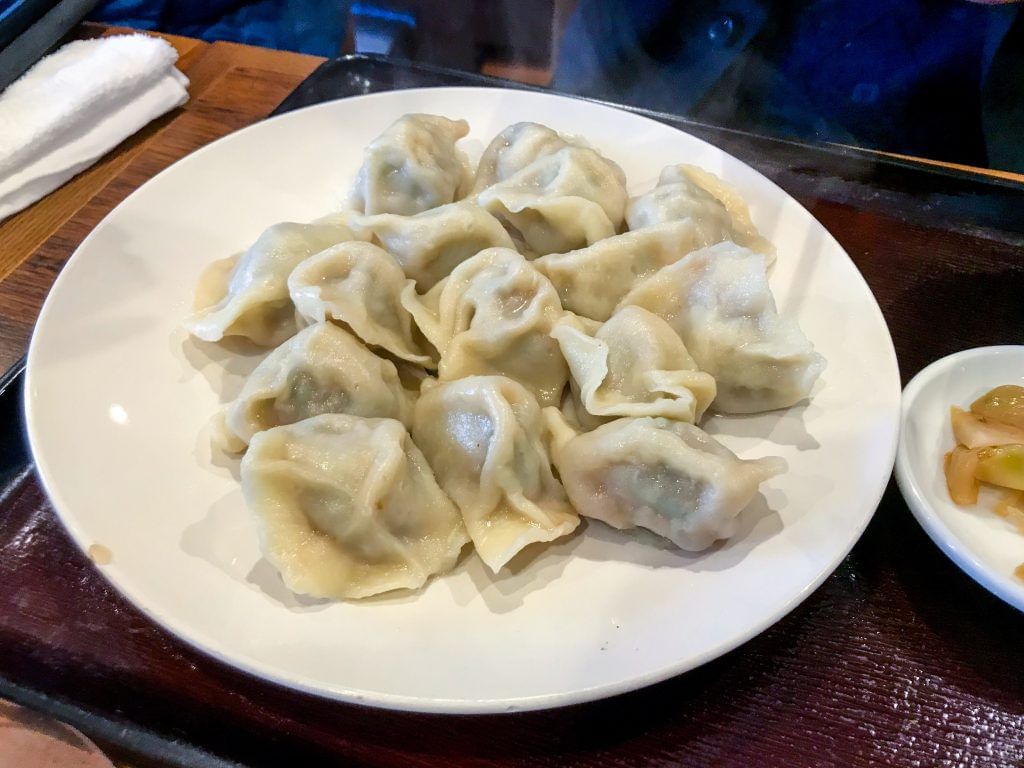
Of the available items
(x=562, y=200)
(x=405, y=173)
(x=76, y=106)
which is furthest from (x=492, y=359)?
(x=76, y=106)

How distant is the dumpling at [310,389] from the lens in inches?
58.1

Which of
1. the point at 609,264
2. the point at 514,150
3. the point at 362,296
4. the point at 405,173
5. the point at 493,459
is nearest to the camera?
the point at 493,459

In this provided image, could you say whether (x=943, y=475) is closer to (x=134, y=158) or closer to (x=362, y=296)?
(x=362, y=296)

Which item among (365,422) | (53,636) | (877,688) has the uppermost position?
(365,422)

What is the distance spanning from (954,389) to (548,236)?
104cm

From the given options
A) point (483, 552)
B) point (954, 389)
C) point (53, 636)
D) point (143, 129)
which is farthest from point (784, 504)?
point (143, 129)

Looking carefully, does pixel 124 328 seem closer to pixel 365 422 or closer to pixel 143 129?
pixel 365 422

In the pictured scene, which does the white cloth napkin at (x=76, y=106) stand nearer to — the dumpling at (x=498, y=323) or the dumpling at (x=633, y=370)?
the dumpling at (x=498, y=323)

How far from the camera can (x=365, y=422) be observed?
1426 mm

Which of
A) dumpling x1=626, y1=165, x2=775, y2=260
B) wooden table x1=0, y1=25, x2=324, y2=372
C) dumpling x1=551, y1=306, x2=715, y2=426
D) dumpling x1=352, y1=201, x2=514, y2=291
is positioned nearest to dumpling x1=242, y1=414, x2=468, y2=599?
dumpling x1=551, y1=306, x2=715, y2=426

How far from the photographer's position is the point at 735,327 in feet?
5.32

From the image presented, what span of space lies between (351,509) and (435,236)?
72 cm

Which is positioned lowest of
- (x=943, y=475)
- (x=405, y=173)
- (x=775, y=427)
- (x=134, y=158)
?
(x=943, y=475)

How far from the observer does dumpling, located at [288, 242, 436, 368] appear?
5.21ft
